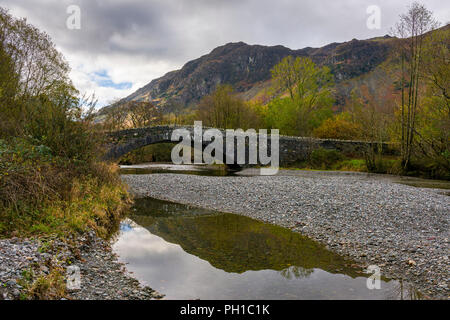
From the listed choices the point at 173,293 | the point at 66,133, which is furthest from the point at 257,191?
the point at 173,293

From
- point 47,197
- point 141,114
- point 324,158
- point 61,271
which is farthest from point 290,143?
point 141,114

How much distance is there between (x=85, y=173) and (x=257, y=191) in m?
7.69

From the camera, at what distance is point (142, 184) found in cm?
1906

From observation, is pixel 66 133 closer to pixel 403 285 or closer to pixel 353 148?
pixel 403 285

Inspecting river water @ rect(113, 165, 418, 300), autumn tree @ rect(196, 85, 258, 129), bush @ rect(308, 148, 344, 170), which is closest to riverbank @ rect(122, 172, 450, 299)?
river water @ rect(113, 165, 418, 300)

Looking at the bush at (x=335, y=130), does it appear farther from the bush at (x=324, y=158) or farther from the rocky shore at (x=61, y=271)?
the rocky shore at (x=61, y=271)

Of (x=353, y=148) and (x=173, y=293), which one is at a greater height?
(x=353, y=148)

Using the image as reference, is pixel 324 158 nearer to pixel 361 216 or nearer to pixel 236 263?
pixel 361 216

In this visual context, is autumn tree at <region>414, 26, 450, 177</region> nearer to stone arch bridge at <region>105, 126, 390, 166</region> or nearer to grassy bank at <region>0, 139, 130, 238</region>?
stone arch bridge at <region>105, 126, 390, 166</region>

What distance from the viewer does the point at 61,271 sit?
5.14 m

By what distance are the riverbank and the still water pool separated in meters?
0.59

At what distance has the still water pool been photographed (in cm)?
518

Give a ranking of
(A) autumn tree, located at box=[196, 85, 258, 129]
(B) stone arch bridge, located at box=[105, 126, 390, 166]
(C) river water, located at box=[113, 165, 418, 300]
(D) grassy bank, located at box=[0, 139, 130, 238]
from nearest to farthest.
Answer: (C) river water, located at box=[113, 165, 418, 300] < (D) grassy bank, located at box=[0, 139, 130, 238] < (B) stone arch bridge, located at box=[105, 126, 390, 166] < (A) autumn tree, located at box=[196, 85, 258, 129]

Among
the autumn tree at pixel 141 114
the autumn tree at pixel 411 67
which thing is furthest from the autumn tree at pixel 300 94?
the autumn tree at pixel 141 114
